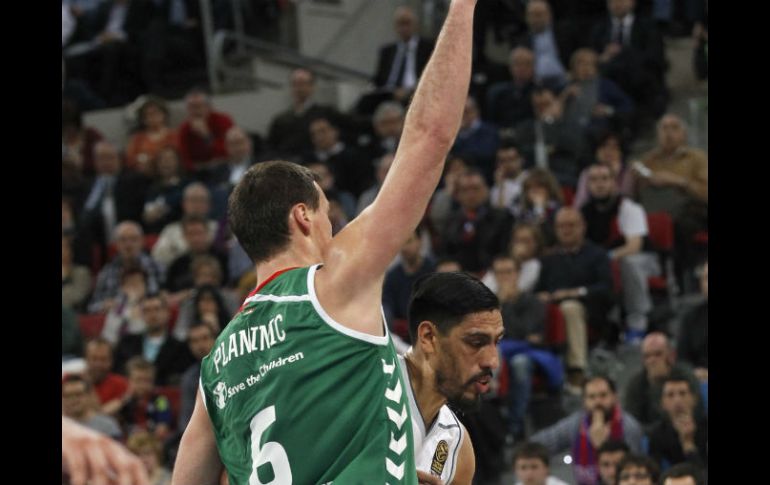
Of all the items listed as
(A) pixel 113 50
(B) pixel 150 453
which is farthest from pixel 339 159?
(B) pixel 150 453

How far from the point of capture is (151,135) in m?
16.6

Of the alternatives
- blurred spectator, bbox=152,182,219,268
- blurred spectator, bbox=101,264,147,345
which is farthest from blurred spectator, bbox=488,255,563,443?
blurred spectator, bbox=152,182,219,268

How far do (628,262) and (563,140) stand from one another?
102 inches

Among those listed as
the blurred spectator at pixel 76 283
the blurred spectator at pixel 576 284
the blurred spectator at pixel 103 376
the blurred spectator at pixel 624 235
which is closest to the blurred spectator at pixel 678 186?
the blurred spectator at pixel 624 235

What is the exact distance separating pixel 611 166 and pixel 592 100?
55.1 inches

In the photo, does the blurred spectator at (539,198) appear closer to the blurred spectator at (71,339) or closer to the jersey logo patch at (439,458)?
the blurred spectator at (71,339)

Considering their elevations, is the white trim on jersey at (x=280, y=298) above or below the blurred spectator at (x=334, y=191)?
above

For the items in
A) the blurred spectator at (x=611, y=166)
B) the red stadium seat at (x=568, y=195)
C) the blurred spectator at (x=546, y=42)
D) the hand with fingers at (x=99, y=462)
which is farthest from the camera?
the blurred spectator at (x=546, y=42)

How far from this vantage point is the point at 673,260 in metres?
12.8

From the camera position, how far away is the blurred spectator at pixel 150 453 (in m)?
11.0

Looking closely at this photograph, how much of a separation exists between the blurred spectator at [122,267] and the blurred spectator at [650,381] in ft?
18.0

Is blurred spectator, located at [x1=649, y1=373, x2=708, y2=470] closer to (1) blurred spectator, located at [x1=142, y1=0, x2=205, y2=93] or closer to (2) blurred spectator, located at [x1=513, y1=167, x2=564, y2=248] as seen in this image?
(2) blurred spectator, located at [x1=513, y1=167, x2=564, y2=248]

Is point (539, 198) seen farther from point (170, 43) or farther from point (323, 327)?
point (323, 327)

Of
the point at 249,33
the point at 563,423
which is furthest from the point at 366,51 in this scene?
the point at 563,423
